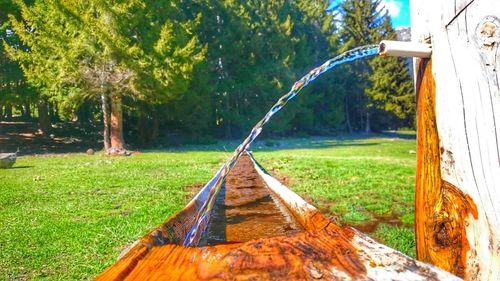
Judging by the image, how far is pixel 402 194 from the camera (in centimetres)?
862

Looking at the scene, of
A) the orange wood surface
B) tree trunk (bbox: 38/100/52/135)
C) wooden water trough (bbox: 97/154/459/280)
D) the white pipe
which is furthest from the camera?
tree trunk (bbox: 38/100/52/135)

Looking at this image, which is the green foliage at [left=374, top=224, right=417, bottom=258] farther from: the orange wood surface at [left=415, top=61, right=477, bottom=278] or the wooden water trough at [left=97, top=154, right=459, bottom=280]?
the wooden water trough at [left=97, top=154, right=459, bottom=280]

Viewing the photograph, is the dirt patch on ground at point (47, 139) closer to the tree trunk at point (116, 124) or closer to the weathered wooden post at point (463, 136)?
the tree trunk at point (116, 124)

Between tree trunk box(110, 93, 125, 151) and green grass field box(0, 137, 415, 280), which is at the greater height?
tree trunk box(110, 93, 125, 151)

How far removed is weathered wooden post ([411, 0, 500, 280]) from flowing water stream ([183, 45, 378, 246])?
68 cm

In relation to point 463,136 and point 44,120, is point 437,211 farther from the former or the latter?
point 44,120

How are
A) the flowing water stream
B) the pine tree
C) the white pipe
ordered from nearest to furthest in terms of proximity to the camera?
the white pipe
the flowing water stream
the pine tree

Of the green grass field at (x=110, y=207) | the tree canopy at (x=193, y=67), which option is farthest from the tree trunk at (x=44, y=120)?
the green grass field at (x=110, y=207)

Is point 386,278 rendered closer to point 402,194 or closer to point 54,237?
point 54,237

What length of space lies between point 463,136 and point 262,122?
6.62 ft

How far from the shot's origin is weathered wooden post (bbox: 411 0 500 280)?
5.90ft

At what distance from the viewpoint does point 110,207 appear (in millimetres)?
7246

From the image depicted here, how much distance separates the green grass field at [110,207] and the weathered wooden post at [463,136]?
9.98ft

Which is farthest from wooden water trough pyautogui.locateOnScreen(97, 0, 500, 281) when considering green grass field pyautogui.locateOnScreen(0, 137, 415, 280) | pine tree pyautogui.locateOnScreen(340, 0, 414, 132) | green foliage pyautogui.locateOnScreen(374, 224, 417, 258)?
pine tree pyautogui.locateOnScreen(340, 0, 414, 132)
